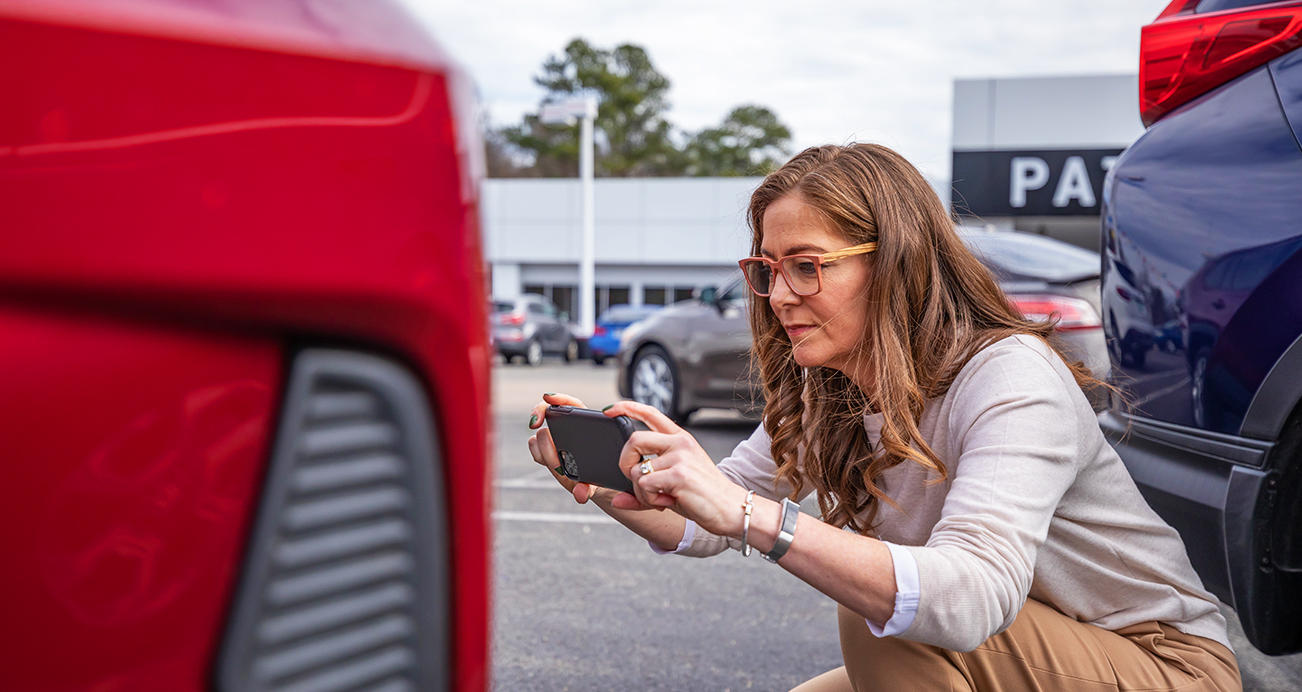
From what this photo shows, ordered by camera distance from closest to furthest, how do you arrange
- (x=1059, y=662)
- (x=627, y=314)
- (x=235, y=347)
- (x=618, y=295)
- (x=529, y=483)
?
(x=235, y=347) → (x=1059, y=662) → (x=529, y=483) → (x=627, y=314) → (x=618, y=295)

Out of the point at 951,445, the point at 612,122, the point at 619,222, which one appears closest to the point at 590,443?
the point at 951,445

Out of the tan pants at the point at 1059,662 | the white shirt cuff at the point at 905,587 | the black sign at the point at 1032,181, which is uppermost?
the black sign at the point at 1032,181

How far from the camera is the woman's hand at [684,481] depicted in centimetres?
136

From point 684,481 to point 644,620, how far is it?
189 cm

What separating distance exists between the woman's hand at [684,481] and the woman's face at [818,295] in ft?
1.34

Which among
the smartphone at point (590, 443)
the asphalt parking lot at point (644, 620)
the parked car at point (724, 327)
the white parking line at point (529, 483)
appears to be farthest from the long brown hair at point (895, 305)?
the white parking line at point (529, 483)

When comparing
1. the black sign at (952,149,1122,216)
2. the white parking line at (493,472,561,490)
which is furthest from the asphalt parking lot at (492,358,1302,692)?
the black sign at (952,149,1122,216)

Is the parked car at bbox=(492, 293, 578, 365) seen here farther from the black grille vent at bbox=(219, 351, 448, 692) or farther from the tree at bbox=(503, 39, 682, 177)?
the tree at bbox=(503, 39, 682, 177)

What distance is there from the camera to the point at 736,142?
173 feet

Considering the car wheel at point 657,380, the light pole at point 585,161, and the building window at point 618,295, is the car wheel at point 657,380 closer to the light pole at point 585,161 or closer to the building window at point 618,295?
the light pole at point 585,161

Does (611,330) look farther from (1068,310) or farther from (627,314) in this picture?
(1068,310)

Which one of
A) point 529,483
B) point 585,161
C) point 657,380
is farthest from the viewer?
point 585,161

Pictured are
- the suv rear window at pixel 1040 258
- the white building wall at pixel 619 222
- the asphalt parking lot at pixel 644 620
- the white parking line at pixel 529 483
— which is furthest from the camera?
the white building wall at pixel 619 222

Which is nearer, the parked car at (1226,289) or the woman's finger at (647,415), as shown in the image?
the woman's finger at (647,415)
